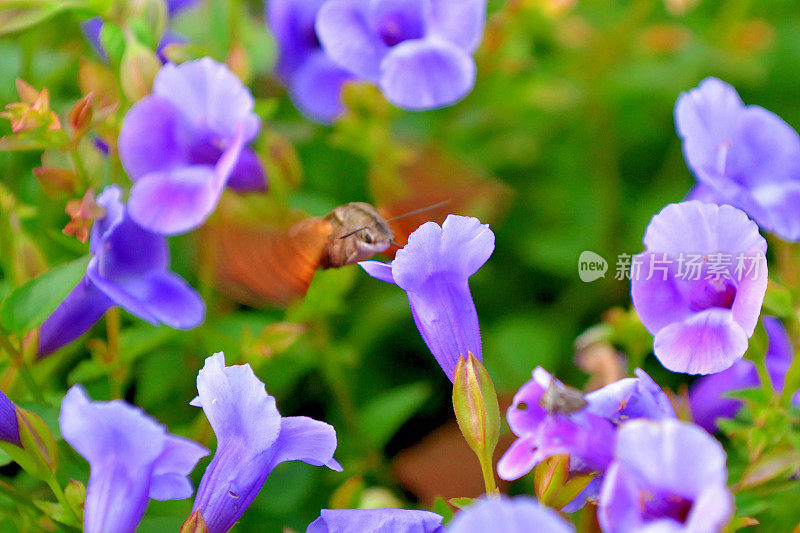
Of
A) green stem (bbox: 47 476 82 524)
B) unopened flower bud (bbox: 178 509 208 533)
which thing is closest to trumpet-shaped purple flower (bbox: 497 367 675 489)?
unopened flower bud (bbox: 178 509 208 533)

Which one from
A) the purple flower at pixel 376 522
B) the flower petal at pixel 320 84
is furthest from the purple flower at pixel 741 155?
the flower petal at pixel 320 84

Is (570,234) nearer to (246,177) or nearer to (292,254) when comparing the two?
(246,177)

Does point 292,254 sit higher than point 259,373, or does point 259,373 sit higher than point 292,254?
point 292,254

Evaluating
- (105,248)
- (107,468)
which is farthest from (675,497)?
(105,248)

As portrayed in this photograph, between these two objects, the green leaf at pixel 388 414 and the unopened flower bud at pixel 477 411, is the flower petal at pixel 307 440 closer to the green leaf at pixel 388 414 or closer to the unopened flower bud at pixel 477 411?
the unopened flower bud at pixel 477 411

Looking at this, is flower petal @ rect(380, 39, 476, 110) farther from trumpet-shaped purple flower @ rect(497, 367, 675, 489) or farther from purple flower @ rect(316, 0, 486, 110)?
trumpet-shaped purple flower @ rect(497, 367, 675, 489)

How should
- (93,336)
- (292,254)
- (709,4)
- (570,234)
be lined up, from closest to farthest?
(292,254) < (93,336) < (570,234) < (709,4)
